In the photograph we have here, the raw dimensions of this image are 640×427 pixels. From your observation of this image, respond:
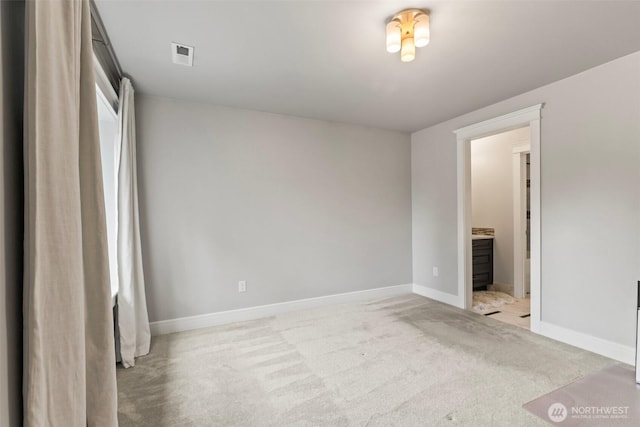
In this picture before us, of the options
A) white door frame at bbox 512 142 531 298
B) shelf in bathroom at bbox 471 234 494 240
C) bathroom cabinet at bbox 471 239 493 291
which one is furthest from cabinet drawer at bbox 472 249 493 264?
white door frame at bbox 512 142 531 298

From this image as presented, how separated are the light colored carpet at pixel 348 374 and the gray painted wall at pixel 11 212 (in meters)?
1.37

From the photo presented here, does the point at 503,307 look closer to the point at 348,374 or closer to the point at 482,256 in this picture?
the point at 482,256

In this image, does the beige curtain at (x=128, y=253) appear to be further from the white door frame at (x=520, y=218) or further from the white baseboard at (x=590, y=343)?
the white door frame at (x=520, y=218)

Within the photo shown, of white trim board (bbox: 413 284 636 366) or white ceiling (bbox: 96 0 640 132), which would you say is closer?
white ceiling (bbox: 96 0 640 132)

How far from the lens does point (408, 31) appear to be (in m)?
1.85

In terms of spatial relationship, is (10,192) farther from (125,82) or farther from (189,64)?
(125,82)

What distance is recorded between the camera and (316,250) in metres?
3.84

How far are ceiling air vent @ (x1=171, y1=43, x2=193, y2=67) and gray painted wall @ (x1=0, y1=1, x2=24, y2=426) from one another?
5.12 feet

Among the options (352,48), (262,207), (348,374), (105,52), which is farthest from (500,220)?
(105,52)

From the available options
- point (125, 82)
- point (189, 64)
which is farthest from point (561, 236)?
point (125, 82)

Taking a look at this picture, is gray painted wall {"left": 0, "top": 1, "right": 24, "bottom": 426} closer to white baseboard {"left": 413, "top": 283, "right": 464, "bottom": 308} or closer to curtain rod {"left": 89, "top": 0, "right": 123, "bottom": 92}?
curtain rod {"left": 89, "top": 0, "right": 123, "bottom": 92}

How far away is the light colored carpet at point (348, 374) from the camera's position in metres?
1.83

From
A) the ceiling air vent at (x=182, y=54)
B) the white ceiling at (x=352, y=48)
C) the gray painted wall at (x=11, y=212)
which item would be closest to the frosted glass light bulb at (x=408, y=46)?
the white ceiling at (x=352, y=48)

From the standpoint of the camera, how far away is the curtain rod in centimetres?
184
